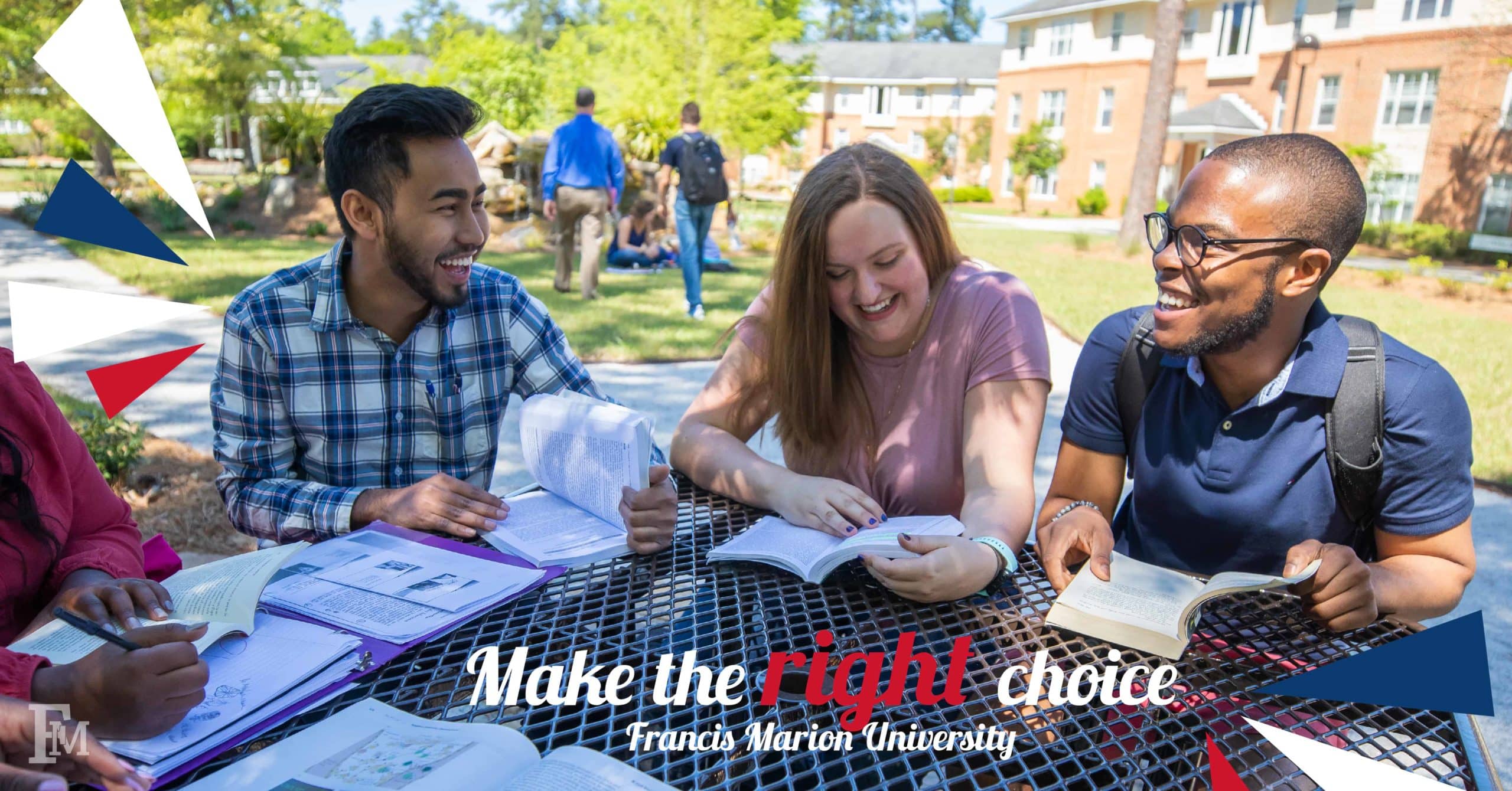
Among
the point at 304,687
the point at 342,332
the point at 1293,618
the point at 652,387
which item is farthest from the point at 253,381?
the point at 652,387

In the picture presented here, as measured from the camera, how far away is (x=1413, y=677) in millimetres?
1495

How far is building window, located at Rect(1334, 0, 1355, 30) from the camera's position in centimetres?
2673

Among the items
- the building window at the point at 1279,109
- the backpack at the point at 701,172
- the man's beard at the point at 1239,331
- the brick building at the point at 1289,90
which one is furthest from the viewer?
the building window at the point at 1279,109

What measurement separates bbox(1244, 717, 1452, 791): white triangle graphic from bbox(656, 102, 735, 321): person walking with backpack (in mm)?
7712

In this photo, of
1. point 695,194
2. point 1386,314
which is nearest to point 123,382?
point 695,194

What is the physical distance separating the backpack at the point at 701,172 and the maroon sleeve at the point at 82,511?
25.5 feet

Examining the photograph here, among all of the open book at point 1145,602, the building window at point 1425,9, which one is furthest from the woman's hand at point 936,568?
the building window at point 1425,9

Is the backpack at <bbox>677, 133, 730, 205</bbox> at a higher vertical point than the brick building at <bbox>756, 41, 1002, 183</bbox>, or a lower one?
lower

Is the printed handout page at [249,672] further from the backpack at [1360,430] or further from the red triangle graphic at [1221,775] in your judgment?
the backpack at [1360,430]

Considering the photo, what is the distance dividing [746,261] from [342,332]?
11976 millimetres

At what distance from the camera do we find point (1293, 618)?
1681mm

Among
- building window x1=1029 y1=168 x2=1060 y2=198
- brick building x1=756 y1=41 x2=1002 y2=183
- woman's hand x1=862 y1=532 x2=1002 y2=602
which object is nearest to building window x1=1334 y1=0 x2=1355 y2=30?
building window x1=1029 y1=168 x2=1060 y2=198

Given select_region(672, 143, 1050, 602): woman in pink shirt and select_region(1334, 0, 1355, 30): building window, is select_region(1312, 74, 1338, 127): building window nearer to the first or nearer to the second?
select_region(1334, 0, 1355, 30): building window

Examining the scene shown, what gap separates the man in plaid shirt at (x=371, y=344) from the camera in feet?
7.25
